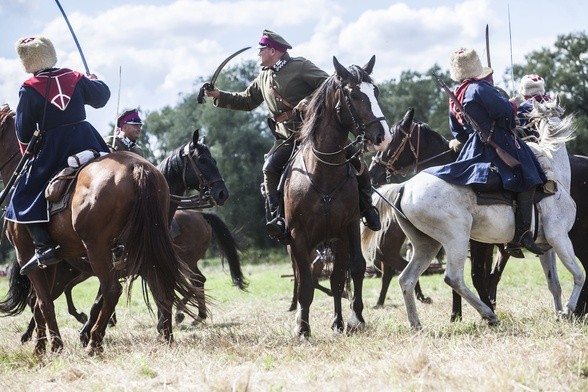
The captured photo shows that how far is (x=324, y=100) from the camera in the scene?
26.1 ft

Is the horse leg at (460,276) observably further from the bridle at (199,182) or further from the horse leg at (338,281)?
the bridle at (199,182)

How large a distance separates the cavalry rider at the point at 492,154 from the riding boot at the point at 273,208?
1600mm

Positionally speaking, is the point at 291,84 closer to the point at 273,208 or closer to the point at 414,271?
the point at 273,208

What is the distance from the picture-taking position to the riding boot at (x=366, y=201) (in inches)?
334

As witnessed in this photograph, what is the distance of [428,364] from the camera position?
5.14 m

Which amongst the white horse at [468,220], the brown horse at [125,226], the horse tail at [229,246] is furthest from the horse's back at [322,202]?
the horse tail at [229,246]

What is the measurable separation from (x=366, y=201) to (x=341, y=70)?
1.51 m

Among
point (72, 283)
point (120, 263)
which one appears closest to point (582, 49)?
point (72, 283)

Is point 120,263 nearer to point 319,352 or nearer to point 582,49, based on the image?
point 319,352

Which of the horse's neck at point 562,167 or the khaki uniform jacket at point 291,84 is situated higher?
the khaki uniform jacket at point 291,84

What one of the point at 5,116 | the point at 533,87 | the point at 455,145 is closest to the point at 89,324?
the point at 5,116

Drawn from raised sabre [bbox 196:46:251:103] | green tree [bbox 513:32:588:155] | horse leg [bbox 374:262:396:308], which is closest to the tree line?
green tree [bbox 513:32:588:155]

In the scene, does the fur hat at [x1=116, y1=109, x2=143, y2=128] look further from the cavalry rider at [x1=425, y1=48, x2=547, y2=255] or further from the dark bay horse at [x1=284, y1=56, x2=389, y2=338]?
the cavalry rider at [x1=425, y1=48, x2=547, y2=255]

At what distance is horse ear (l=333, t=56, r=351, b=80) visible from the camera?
7.71m
